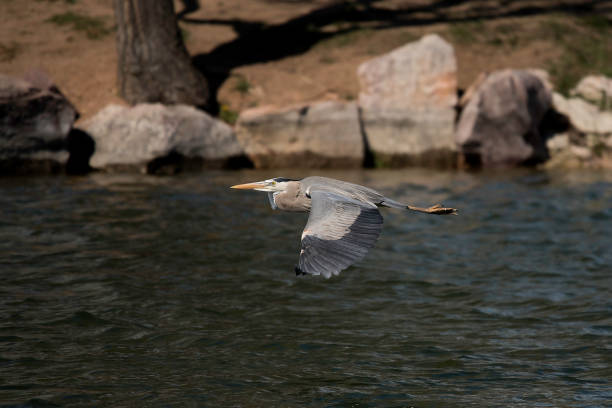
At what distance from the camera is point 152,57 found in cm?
1524

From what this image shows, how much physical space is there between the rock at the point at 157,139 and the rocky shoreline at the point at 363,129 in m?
0.02

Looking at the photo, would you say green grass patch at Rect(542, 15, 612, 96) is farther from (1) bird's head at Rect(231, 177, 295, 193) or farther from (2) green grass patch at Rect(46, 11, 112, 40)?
(1) bird's head at Rect(231, 177, 295, 193)

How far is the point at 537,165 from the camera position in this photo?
51.4ft

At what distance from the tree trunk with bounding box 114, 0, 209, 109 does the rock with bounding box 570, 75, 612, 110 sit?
7.97 metres

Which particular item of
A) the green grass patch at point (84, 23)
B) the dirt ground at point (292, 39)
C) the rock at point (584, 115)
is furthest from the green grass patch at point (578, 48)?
the green grass patch at point (84, 23)

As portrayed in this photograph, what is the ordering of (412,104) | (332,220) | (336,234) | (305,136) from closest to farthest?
1. (336,234)
2. (332,220)
3. (305,136)
4. (412,104)

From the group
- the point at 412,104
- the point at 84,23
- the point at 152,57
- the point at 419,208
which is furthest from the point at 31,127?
the point at 419,208

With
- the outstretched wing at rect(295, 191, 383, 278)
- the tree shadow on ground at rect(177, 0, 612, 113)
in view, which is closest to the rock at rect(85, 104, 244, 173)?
the tree shadow on ground at rect(177, 0, 612, 113)

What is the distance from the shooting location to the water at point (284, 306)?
5238 mm

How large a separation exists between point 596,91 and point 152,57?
915cm

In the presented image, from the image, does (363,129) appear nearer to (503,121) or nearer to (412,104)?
(412,104)

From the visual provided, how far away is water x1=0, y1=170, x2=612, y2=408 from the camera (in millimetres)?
5238

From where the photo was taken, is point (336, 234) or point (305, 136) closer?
point (336, 234)

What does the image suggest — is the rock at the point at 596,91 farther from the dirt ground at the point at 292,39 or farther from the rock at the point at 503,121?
the rock at the point at 503,121
